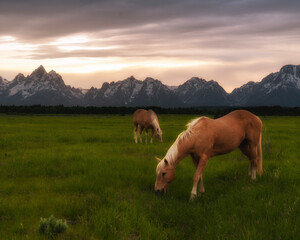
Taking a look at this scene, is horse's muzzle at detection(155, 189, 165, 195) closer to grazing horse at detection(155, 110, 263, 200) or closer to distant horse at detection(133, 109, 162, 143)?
grazing horse at detection(155, 110, 263, 200)

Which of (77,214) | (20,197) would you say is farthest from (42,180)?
(77,214)

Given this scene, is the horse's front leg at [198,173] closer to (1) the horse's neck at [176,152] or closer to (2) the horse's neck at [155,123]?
(1) the horse's neck at [176,152]

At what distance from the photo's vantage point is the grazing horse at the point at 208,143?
790 cm

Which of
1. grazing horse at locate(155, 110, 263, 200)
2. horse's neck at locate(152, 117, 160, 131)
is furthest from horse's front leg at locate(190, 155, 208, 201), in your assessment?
horse's neck at locate(152, 117, 160, 131)

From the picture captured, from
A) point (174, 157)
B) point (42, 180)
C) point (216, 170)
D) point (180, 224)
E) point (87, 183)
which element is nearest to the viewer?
point (180, 224)

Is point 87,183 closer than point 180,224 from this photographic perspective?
No

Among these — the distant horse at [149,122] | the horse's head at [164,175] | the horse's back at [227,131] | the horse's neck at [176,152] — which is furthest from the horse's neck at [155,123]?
the horse's head at [164,175]

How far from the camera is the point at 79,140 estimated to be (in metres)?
22.8

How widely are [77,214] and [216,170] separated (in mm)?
6534

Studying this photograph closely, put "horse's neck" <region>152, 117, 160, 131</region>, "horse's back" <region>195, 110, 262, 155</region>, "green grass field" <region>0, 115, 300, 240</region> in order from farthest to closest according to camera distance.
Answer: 1. "horse's neck" <region>152, 117, 160, 131</region>
2. "horse's back" <region>195, 110, 262, 155</region>
3. "green grass field" <region>0, 115, 300, 240</region>

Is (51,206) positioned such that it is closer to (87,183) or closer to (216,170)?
(87,183)

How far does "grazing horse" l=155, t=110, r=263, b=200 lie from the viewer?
25.9ft

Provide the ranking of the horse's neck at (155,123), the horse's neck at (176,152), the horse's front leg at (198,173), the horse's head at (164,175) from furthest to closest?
the horse's neck at (155,123), the horse's neck at (176,152), the horse's head at (164,175), the horse's front leg at (198,173)

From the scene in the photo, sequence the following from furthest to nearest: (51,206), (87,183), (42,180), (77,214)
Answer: (42,180), (87,183), (51,206), (77,214)
